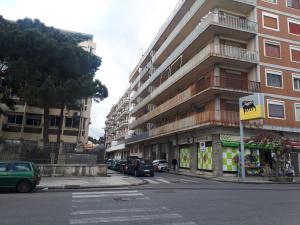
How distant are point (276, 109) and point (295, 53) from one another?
7161mm

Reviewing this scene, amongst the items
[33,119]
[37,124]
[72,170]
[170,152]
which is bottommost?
[72,170]

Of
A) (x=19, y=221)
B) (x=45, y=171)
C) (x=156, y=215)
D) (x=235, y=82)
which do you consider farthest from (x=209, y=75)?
(x=19, y=221)

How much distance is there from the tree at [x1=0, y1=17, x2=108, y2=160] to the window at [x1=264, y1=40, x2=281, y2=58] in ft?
58.0

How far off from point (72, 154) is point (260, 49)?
68.2 feet

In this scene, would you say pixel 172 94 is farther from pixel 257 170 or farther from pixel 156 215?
pixel 156 215

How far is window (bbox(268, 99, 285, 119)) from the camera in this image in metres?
29.2

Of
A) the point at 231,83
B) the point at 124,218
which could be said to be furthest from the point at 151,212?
the point at 231,83

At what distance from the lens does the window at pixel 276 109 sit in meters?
29.2

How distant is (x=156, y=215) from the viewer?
28.3 feet

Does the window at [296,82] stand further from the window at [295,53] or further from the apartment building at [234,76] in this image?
the window at [295,53]

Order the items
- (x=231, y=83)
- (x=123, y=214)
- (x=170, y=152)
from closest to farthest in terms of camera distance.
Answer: (x=123, y=214) → (x=231, y=83) → (x=170, y=152)

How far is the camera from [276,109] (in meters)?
29.5

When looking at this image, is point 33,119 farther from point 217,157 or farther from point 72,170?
point 217,157

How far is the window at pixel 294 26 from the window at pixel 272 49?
112 inches
